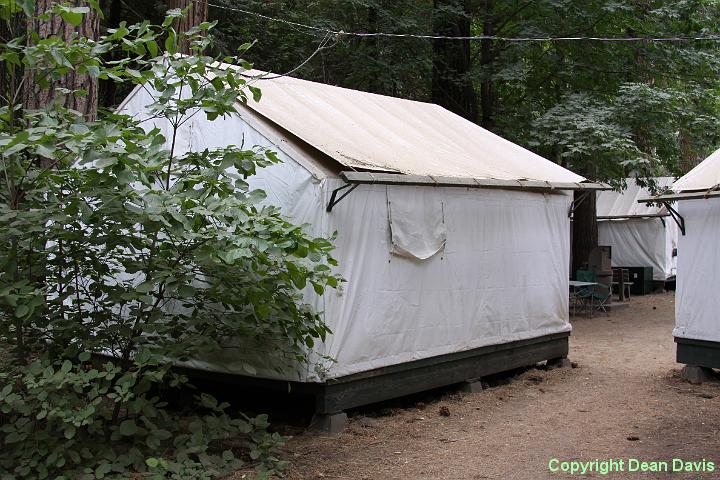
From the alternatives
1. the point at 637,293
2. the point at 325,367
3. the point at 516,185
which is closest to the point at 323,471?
the point at 325,367

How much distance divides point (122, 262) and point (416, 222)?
3.09 meters

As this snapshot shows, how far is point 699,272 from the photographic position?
9211 millimetres

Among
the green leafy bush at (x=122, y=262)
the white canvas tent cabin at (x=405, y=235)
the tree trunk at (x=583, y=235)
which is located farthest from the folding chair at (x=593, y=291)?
the green leafy bush at (x=122, y=262)

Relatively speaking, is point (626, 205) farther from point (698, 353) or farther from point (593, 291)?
point (698, 353)

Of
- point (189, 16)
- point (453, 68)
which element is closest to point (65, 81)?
point (189, 16)

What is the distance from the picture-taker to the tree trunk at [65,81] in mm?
7246

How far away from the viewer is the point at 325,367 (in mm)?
6672

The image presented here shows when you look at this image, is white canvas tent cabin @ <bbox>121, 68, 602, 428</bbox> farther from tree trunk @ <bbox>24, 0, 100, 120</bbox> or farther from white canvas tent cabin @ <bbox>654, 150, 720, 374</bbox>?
white canvas tent cabin @ <bbox>654, 150, 720, 374</bbox>

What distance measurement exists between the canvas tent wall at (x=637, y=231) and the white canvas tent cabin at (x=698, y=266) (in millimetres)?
11680

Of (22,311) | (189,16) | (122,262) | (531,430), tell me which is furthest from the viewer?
(189,16)

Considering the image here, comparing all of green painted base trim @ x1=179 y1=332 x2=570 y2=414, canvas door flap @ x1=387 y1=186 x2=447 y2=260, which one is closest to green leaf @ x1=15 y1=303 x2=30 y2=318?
green painted base trim @ x1=179 y1=332 x2=570 y2=414

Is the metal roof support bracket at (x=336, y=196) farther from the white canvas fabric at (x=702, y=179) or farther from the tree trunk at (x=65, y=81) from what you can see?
the white canvas fabric at (x=702, y=179)

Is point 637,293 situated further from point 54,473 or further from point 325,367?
point 54,473

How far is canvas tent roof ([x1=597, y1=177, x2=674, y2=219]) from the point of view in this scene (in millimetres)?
21172
